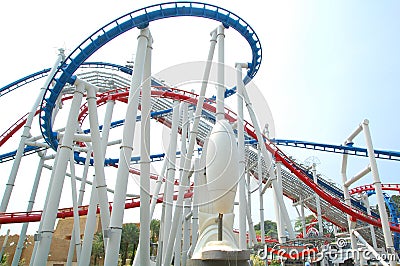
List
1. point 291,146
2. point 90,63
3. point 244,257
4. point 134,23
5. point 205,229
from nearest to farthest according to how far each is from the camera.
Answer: point 244,257 → point 205,229 → point 134,23 → point 90,63 → point 291,146

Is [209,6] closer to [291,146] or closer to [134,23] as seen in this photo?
[134,23]

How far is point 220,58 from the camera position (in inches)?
378

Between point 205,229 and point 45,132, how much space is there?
768 centimetres

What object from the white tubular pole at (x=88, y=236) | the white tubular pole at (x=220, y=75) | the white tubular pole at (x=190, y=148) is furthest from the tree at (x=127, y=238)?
the white tubular pole at (x=220, y=75)

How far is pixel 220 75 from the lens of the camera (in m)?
9.29

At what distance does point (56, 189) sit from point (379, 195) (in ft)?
35.5

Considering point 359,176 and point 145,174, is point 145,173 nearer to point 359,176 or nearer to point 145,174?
point 145,174

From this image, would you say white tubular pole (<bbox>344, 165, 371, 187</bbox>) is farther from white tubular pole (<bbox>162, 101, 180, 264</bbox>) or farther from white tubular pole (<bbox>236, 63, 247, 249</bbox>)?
white tubular pole (<bbox>162, 101, 180, 264</bbox>)

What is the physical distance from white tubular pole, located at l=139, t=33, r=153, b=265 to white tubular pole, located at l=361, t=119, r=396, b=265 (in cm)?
796

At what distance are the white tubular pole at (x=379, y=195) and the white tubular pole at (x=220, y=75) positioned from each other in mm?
6473

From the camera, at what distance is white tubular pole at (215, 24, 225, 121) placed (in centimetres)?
866

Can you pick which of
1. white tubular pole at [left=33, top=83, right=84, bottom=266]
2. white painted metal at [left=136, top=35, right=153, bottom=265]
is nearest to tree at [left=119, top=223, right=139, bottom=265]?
white tubular pole at [left=33, top=83, right=84, bottom=266]

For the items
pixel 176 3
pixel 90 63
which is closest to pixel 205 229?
pixel 176 3

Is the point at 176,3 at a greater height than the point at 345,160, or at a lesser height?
greater
